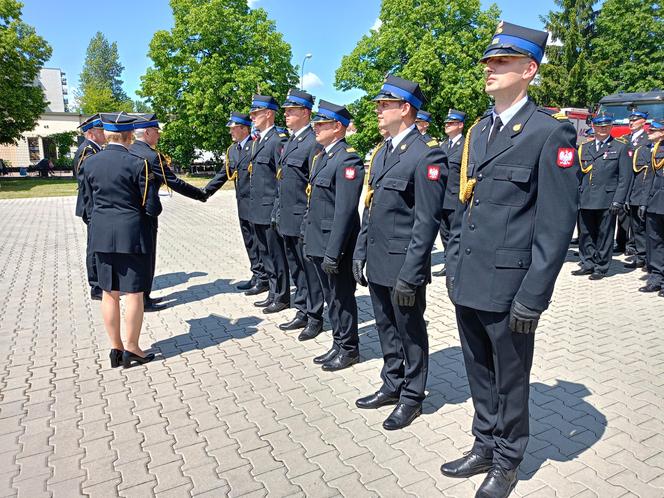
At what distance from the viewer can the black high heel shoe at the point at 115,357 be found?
4527mm

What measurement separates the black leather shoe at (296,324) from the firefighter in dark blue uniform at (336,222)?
34.1 inches

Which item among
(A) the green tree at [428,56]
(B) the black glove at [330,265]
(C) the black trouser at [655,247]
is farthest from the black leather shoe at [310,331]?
(A) the green tree at [428,56]

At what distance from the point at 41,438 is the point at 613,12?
4334 centimetres

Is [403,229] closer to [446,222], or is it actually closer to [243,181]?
[243,181]

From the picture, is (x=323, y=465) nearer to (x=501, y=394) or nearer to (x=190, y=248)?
(x=501, y=394)

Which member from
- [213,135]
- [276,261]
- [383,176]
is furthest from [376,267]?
[213,135]

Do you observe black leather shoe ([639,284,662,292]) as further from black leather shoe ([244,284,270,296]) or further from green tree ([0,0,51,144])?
green tree ([0,0,51,144])

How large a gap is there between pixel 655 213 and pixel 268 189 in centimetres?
517

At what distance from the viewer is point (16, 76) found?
29.2 m

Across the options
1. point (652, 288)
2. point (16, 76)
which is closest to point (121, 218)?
point (652, 288)

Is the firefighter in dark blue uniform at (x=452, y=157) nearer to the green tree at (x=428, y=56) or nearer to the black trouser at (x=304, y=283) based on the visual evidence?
the black trouser at (x=304, y=283)

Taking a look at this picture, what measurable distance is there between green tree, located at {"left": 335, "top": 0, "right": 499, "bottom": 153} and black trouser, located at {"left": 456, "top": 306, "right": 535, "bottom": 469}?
29.7 metres

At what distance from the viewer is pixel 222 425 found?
3576 millimetres

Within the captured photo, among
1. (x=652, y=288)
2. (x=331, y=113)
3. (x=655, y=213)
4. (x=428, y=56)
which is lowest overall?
(x=652, y=288)
